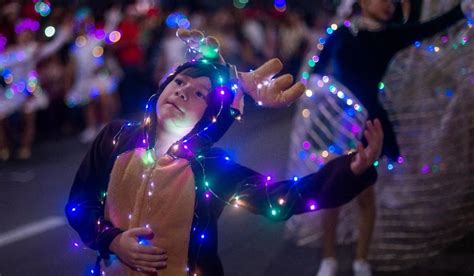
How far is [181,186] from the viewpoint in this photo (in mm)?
2807

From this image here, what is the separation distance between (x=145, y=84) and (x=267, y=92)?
10050 mm

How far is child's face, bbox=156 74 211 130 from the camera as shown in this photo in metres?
2.84

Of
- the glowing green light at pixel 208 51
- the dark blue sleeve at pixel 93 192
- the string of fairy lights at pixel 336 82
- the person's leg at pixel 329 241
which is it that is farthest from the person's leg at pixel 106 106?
the glowing green light at pixel 208 51

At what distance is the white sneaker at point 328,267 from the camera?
4.87 m

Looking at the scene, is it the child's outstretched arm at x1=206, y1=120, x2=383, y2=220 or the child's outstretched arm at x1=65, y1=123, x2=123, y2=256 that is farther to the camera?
the child's outstretched arm at x1=65, y1=123, x2=123, y2=256

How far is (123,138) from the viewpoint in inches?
116

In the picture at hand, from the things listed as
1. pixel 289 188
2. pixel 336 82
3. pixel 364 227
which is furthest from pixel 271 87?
pixel 364 227

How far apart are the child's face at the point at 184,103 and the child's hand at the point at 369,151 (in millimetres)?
556

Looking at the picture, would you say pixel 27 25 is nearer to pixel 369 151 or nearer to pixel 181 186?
pixel 181 186

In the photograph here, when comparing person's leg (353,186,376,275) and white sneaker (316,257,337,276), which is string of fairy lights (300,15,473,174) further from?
white sneaker (316,257,337,276)

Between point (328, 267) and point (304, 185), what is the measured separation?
7.21ft

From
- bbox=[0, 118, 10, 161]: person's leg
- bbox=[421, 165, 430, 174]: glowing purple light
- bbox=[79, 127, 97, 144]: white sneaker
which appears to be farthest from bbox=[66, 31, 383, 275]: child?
bbox=[79, 127, 97, 144]: white sneaker

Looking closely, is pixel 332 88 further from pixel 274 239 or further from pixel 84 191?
pixel 84 191

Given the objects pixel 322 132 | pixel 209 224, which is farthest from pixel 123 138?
pixel 322 132
